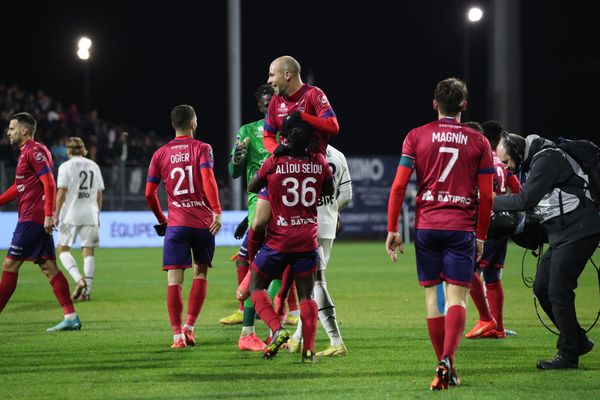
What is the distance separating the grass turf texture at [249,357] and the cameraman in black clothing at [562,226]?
270 millimetres

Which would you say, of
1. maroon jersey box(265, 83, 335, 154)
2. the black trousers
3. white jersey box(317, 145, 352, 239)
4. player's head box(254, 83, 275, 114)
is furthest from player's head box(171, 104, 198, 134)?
the black trousers

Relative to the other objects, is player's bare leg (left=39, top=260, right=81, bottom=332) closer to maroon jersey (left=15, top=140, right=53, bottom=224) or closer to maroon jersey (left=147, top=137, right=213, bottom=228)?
maroon jersey (left=15, top=140, right=53, bottom=224)

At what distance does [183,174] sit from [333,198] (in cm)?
150

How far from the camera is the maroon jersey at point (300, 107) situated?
27.9 feet

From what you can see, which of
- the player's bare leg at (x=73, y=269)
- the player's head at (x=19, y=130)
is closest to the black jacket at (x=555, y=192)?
the player's head at (x=19, y=130)

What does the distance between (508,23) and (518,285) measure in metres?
13.1

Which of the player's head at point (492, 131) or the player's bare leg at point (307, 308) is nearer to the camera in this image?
the player's bare leg at point (307, 308)

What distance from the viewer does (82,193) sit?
51.9 ft

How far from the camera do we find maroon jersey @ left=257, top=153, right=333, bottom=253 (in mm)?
8148

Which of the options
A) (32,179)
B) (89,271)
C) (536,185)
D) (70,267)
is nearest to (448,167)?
(536,185)

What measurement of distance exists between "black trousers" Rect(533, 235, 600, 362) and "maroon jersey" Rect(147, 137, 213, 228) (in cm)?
338

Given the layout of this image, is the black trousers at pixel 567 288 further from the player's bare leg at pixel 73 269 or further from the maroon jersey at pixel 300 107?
the player's bare leg at pixel 73 269

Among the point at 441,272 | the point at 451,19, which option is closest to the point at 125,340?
the point at 441,272

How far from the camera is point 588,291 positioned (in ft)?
51.2
